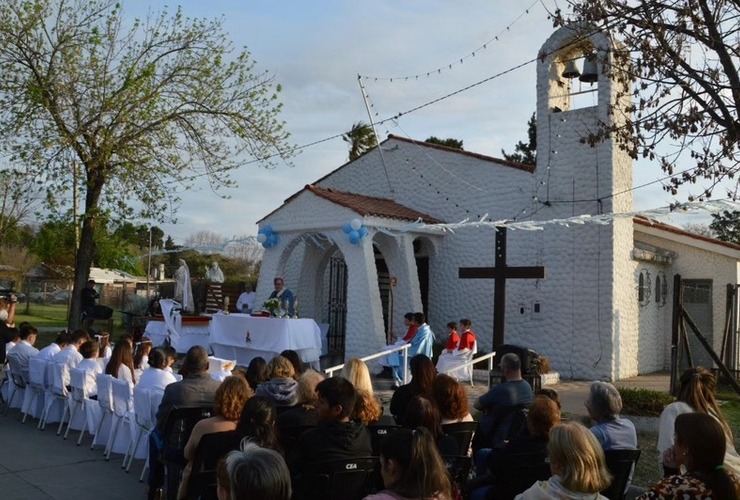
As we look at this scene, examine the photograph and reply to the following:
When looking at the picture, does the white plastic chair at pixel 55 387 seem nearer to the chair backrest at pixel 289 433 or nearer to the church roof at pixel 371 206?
the chair backrest at pixel 289 433

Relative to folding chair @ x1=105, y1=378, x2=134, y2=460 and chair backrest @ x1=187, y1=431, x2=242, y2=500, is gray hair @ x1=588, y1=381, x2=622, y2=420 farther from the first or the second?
folding chair @ x1=105, y1=378, x2=134, y2=460

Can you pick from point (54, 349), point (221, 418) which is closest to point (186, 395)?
point (221, 418)

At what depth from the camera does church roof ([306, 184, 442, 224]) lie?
15172 mm

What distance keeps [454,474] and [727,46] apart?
17.3 feet

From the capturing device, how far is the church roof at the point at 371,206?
15172mm

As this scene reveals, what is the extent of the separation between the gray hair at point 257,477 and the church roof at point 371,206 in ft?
39.5

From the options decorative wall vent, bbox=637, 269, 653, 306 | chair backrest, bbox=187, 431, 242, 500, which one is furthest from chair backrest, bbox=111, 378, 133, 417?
decorative wall vent, bbox=637, 269, 653, 306

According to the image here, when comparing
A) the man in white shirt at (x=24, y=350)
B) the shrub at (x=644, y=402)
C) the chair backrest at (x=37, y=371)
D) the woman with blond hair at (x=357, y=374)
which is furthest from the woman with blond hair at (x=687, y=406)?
the man in white shirt at (x=24, y=350)

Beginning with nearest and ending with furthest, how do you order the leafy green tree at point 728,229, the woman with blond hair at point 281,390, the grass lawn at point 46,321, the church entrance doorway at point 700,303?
the woman with blond hair at point 281,390 < the church entrance doorway at point 700,303 < the grass lawn at point 46,321 < the leafy green tree at point 728,229

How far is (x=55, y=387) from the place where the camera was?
8.96 meters

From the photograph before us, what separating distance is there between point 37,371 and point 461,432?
6223 mm

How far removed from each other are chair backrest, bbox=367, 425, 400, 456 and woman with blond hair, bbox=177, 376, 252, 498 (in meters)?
0.93

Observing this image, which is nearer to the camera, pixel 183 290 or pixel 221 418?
pixel 221 418

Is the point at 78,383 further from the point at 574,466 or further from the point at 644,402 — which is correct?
the point at 644,402
